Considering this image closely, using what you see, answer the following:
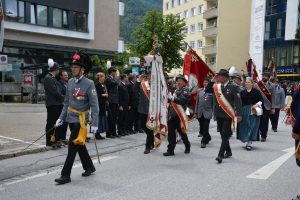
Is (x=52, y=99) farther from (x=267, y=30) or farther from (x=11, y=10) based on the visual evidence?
(x=267, y=30)

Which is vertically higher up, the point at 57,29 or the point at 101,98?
the point at 57,29

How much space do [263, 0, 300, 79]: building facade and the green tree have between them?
17623mm

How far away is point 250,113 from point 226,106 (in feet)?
7.19

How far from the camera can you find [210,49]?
188ft

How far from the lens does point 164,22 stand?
3184 centimetres

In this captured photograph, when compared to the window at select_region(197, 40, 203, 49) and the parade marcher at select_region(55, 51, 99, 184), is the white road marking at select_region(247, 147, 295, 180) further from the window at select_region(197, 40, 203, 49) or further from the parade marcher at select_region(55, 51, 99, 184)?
the window at select_region(197, 40, 203, 49)

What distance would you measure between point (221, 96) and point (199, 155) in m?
1.46

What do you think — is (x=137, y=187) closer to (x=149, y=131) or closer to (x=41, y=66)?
(x=149, y=131)

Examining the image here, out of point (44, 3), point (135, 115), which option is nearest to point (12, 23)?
point (44, 3)

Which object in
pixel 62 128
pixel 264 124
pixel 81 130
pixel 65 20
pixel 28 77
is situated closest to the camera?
pixel 81 130

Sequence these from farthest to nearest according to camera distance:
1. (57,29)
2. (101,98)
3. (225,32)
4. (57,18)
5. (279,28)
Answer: (225,32), (279,28), (57,18), (57,29), (101,98)

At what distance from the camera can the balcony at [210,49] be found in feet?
185

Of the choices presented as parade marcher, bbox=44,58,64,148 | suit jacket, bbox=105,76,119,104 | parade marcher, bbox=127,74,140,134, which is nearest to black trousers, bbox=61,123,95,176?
parade marcher, bbox=44,58,64,148

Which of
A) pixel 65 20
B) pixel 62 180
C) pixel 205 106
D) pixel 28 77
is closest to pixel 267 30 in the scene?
pixel 65 20
